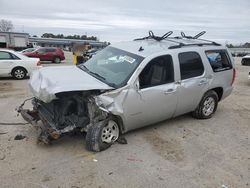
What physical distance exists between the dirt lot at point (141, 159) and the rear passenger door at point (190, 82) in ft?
1.72

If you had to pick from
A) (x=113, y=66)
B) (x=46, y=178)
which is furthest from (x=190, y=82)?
(x=46, y=178)

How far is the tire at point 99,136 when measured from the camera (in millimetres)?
4387

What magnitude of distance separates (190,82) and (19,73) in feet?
29.6

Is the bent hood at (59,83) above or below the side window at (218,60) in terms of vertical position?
below

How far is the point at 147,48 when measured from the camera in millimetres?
5348

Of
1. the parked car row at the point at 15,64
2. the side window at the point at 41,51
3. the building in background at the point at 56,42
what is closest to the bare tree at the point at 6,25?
the building in background at the point at 56,42

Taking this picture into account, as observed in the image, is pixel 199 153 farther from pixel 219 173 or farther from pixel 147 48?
pixel 147 48

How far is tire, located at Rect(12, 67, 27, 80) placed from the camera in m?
12.0

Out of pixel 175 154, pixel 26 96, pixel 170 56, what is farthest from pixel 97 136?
pixel 26 96

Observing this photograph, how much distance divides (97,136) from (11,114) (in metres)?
2.99

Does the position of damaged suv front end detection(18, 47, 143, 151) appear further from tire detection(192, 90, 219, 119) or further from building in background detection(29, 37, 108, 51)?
building in background detection(29, 37, 108, 51)

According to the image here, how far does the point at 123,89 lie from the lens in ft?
14.8

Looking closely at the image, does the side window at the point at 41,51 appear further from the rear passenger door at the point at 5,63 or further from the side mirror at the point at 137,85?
the side mirror at the point at 137,85

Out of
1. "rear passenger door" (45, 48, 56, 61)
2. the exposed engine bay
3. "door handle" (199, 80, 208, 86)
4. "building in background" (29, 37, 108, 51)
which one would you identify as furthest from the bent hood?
"building in background" (29, 37, 108, 51)
